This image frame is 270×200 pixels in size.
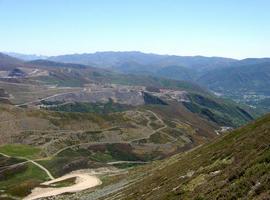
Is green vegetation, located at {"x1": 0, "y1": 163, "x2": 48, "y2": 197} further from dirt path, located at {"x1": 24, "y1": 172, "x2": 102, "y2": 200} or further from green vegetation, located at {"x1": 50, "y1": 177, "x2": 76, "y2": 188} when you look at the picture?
dirt path, located at {"x1": 24, "y1": 172, "x2": 102, "y2": 200}

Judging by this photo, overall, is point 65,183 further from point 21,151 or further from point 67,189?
point 21,151

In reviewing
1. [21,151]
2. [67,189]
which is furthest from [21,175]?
[67,189]

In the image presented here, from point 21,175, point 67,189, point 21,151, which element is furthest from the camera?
point 21,151

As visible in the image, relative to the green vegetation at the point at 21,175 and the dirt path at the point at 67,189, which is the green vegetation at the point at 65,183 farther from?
the green vegetation at the point at 21,175

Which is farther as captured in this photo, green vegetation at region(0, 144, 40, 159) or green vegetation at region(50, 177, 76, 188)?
green vegetation at region(0, 144, 40, 159)

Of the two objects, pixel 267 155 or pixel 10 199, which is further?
pixel 10 199

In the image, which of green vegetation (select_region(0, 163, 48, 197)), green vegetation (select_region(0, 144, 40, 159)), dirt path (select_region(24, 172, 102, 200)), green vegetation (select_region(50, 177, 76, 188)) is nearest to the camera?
dirt path (select_region(24, 172, 102, 200))

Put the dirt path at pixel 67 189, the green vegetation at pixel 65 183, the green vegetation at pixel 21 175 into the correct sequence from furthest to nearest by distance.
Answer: the green vegetation at pixel 21 175
the green vegetation at pixel 65 183
the dirt path at pixel 67 189

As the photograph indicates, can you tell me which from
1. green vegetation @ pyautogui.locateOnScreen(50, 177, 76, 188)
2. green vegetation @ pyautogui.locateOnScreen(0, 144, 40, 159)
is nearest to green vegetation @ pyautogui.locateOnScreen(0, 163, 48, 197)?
green vegetation @ pyautogui.locateOnScreen(50, 177, 76, 188)

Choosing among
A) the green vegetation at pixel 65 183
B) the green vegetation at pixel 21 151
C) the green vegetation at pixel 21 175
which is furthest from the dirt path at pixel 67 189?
the green vegetation at pixel 21 151

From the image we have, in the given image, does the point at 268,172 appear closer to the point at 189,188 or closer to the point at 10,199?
the point at 189,188

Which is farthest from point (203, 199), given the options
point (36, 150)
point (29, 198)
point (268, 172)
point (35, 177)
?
point (36, 150)
